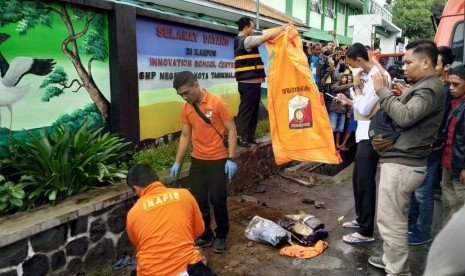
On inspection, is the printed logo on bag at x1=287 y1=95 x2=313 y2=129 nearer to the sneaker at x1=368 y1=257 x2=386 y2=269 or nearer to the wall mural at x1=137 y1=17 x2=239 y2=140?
the sneaker at x1=368 y1=257 x2=386 y2=269

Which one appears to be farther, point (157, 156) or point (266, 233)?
point (157, 156)

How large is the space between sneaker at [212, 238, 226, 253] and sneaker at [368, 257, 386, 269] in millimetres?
1409

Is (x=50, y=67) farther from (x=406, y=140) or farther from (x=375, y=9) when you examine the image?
(x=375, y=9)

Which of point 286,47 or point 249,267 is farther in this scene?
point 286,47

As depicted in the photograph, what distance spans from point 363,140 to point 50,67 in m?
3.21

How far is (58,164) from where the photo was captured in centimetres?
374

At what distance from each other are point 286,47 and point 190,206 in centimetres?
226

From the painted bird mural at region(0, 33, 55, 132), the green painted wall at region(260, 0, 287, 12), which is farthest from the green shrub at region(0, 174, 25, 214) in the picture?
the green painted wall at region(260, 0, 287, 12)

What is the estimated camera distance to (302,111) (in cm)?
443

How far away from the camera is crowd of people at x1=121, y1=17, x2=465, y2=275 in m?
2.74

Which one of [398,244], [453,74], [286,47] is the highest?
[286,47]

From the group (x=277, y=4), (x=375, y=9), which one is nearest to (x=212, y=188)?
(x=277, y=4)

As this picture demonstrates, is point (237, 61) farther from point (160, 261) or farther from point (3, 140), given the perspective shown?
point (160, 261)

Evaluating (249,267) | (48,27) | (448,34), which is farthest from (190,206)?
(448,34)
